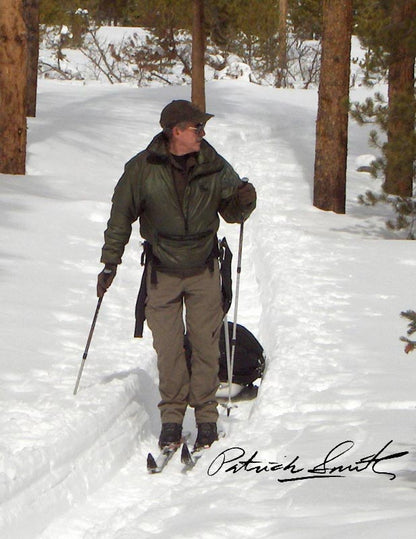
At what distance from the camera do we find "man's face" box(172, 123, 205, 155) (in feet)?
18.4

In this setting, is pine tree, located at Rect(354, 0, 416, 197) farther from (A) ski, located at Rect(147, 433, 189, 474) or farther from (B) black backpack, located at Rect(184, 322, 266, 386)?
(A) ski, located at Rect(147, 433, 189, 474)

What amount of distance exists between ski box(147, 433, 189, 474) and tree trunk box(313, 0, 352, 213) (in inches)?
355

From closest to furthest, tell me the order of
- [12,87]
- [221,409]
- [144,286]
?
[144,286], [221,409], [12,87]

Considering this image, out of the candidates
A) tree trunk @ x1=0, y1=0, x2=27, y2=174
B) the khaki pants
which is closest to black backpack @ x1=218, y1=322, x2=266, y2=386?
the khaki pants

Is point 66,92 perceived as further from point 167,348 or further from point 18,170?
point 167,348

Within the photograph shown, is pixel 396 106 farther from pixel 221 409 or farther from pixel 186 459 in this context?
pixel 186 459

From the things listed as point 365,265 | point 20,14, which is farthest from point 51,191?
point 365,265

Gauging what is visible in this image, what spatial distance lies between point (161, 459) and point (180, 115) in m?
1.83

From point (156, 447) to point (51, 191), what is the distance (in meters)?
8.31

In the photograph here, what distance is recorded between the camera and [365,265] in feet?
35.9

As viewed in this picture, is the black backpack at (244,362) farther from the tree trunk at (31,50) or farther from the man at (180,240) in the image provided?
the tree trunk at (31,50)

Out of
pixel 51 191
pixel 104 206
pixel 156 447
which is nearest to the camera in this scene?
pixel 156 447

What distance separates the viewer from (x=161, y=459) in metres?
5.70

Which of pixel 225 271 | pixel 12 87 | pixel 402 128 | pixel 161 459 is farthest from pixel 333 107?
pixel 161 459
